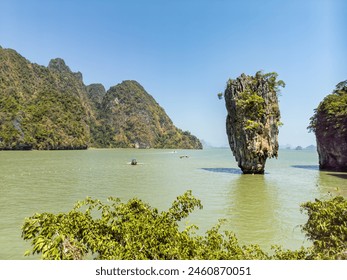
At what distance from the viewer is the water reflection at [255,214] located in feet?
34.6

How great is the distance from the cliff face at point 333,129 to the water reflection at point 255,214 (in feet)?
57.6

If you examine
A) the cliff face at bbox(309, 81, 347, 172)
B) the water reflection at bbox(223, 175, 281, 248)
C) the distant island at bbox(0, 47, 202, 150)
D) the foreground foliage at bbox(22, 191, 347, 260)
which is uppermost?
the distant island at bbox(0, 47, 202, 150)

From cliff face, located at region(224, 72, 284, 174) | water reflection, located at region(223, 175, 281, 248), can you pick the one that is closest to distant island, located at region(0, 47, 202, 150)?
cliff face, located at region(224, 72, 284, 174)

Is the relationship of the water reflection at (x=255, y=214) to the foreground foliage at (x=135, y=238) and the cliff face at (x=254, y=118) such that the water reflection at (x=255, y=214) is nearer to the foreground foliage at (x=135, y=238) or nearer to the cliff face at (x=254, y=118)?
the foreground foliage at (x=135, y=238)

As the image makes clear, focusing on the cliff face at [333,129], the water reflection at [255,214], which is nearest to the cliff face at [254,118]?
the water reflection at [255,214]

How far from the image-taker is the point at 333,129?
36344 millimetres

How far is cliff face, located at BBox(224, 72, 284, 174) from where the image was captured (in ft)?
99.8

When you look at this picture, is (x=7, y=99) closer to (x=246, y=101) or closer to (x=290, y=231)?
(x=246, y=101)

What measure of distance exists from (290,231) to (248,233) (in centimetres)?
180

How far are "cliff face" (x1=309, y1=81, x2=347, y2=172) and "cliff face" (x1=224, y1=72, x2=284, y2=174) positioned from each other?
8.94 m

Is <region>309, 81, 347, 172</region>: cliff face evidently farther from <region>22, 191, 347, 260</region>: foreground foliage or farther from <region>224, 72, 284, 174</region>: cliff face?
<region>22, 191, 347, 260</region>: foreground foliage

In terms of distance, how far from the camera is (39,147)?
111m

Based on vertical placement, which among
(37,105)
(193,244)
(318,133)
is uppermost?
(37,105)

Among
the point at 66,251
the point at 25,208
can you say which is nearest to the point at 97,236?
the point at 66,251
